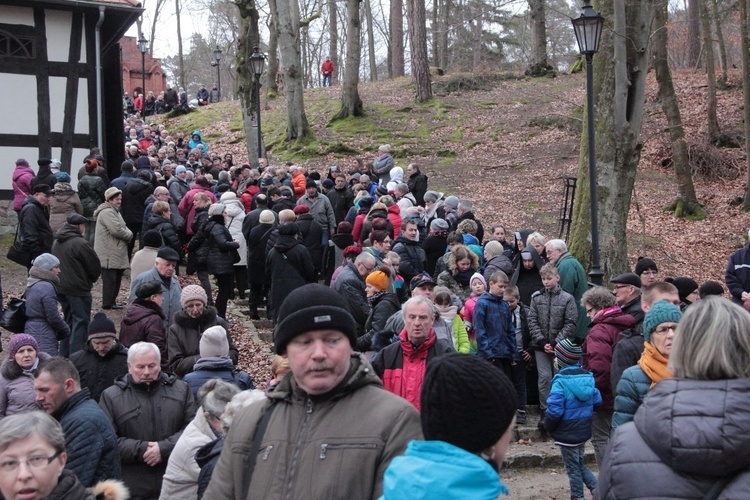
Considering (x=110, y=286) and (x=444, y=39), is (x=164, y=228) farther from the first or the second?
(x=444, y=39)

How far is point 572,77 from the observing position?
3353 cm

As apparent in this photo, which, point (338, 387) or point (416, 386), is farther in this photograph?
point (416, 386)

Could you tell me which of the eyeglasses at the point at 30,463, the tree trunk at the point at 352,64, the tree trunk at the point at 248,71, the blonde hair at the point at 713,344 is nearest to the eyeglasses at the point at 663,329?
the blonde hair at the point at 713,344

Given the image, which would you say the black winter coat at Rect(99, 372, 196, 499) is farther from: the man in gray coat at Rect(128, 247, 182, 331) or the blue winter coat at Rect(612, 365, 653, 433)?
the man in gray coat at Rect(128, 247, 182, 331)

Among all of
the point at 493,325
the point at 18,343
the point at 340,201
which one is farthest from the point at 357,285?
the point at 340,201

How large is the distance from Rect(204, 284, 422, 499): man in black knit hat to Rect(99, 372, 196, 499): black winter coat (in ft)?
10.8

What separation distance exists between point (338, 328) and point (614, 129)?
11.1 m

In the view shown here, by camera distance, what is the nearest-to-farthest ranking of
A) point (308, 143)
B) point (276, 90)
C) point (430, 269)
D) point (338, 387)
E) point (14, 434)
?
1. point (338, 387)
2. point (14, 434)
3. point (430, 269)
4. point (308, 143)
5. point (276, 90)

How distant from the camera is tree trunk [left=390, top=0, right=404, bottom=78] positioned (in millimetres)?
36938

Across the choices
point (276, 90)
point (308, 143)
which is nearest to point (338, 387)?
point (308, 143)

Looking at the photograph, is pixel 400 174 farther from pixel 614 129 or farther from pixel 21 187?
pixel 21 187

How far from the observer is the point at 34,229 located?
1279 cm

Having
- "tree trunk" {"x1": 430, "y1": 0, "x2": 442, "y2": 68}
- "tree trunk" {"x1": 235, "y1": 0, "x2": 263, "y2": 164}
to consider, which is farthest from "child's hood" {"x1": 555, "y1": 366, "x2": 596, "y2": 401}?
"tree trunk" {"x1": 430, "y1": 0, "x2": 442, "y2": 68}

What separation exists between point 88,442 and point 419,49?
27.0 metres
